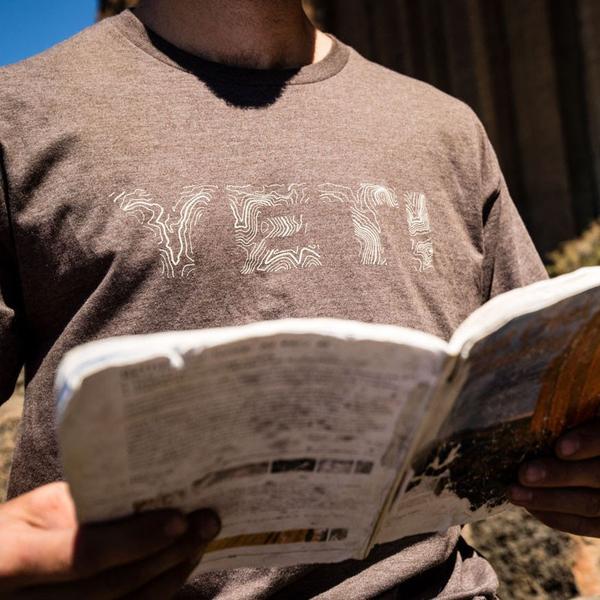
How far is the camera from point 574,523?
1.01 meters

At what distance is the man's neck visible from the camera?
4.11 ft

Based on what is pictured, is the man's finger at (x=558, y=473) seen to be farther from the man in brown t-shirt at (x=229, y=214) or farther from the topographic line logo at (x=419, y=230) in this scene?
the topographic line logo at (x=419, y=230)

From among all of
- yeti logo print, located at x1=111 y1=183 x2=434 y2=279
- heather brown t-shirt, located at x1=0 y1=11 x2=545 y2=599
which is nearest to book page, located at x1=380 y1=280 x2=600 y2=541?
heather brown t-shirt, located at x1=0 y1=11 x2=545 y2=599

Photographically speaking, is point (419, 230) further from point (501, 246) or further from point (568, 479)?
point (568, 479)

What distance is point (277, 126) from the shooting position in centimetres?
121

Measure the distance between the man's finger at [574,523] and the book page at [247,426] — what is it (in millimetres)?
327

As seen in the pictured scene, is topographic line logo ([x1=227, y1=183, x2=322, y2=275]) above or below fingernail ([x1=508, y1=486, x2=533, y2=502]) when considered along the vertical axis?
above

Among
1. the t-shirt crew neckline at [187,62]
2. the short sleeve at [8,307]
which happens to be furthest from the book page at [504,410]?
the t-shirt crew neckline at [187,62]

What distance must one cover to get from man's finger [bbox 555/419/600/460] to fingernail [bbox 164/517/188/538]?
1.55 ft

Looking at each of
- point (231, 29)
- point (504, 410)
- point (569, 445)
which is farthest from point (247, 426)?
point (231, 29)

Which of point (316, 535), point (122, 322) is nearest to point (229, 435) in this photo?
point (316, 535)

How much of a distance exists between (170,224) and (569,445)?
22.9 inches

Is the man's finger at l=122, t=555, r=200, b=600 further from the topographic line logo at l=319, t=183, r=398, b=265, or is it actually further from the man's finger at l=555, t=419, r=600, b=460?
the topographic line logo at l=319, t=183, r=398, b=265

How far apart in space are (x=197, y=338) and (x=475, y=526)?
173 cm
